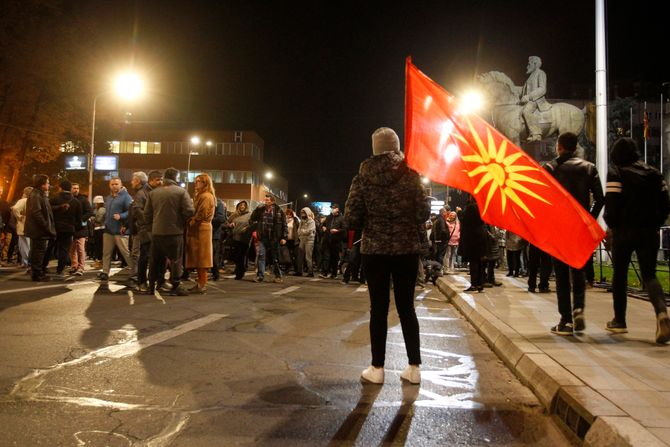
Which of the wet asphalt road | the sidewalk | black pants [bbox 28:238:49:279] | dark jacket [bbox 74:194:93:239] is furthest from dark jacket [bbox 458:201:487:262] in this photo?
dark jacket [bbox 74:194:93:239]

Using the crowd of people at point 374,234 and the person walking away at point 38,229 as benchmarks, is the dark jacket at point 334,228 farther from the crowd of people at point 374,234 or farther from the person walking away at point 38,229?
the person walking away at point 38,229

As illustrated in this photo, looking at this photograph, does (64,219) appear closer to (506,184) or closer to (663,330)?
(506,184)

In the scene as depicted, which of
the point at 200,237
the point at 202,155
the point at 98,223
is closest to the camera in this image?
the point at 200,237

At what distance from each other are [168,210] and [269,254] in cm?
438

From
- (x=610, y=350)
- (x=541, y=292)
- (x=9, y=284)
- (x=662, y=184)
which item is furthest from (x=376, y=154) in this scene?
(x=9, y=284)

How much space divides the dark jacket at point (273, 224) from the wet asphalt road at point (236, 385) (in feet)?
17.6

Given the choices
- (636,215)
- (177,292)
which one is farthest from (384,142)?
(177,292)

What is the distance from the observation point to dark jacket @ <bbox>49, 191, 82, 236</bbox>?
11.5 metres

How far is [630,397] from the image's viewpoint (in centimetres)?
362

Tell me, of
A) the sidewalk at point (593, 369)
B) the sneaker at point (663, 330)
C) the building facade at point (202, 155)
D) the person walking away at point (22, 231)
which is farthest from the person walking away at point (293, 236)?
the building facade at point (202, 155)

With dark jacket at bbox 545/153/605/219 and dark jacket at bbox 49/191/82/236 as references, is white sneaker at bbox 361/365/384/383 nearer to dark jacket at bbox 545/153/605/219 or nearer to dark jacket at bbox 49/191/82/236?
dark jacket at bbox 545/153/605/219

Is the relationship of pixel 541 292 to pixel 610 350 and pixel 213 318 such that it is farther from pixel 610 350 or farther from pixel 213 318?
pixel 213 318

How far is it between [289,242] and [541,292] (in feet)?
26.8

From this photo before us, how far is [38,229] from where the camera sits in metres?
10.4
